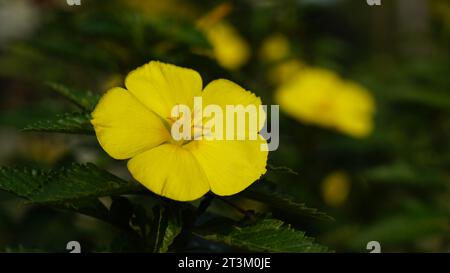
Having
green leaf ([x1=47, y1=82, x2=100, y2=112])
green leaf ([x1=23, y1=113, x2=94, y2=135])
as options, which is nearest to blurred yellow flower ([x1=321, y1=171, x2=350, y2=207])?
green leaf ([x1=47, y1=82, x2=100, y2=112])

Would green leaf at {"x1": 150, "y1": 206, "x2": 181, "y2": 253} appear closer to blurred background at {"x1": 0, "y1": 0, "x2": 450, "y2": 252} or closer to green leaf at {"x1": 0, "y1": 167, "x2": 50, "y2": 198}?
green leaf at {"x1": 0, "y1": 167, "x2": 50, "y2": 198}

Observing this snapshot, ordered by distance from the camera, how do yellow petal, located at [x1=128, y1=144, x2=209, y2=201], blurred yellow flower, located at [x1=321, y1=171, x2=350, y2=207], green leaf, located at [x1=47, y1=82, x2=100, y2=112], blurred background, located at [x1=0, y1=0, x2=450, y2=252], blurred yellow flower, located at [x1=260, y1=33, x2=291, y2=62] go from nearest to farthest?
yellow petal, located at [x1=128, y1=144, x2=209, y2=201], green leaf, located at [x1=47, y1=82, x2=100, y2=112], blurred background, located at [x1=0, y1=0, x2=450, y2=252], blurred yellow flower, located at [x1=321, y1=171, x2=350, y2=207], blurred yellow flower, located at [x1=260, y1=33, x2=291, y2=62]

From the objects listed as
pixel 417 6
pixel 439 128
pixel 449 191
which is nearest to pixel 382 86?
pixel 439 128

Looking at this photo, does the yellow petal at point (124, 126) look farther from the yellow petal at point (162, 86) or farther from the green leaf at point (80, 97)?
the green leaf at point (80, 97)

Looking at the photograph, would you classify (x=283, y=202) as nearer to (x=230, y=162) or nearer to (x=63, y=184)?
(x=230, y=162)

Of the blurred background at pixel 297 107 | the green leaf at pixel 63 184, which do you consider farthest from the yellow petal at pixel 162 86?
the blurred background at pixel 297 107
